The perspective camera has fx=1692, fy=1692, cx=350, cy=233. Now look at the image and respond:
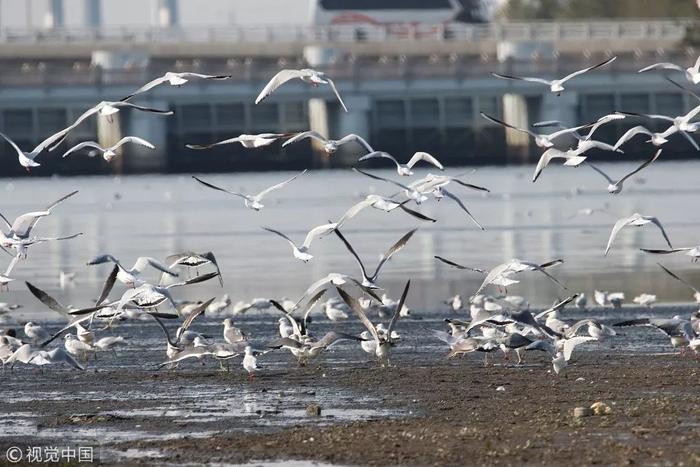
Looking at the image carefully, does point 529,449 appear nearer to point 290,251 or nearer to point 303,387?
point 303,387

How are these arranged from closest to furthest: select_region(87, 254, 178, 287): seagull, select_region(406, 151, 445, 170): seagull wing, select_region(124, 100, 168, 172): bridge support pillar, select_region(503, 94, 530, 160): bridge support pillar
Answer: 1. select_region(87, 254, 178, 287): seagull
2. select_region(406, 151, 445, 170): seagull wing
3. select_region(503, 94, 530, 160): bridge support pillar
4. select_region(124, 100, 168, 172): bridge support pillar

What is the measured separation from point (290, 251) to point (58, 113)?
4637cm

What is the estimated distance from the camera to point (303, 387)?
1500cm

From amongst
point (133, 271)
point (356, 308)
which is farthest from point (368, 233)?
point (356, 308)

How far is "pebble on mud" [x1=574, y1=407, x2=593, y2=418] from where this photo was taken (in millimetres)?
12435

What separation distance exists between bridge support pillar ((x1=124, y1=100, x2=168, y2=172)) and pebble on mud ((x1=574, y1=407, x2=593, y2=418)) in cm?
6280

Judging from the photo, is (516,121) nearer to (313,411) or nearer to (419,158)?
(419,158)

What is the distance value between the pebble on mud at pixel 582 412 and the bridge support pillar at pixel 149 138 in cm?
6280

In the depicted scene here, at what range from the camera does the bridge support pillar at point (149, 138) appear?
245 ft

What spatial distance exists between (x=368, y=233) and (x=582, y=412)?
25100 mm

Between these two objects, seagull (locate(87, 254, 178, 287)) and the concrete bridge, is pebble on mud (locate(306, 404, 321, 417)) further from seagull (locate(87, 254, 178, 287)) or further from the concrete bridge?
the concrete bridge

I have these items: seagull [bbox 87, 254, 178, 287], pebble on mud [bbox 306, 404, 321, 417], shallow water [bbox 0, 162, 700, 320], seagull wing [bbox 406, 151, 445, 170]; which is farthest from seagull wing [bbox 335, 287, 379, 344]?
shallow water [bbox 0, 162, 700, 320]

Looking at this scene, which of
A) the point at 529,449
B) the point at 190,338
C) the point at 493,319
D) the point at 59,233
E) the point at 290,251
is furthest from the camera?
the point at 59,233

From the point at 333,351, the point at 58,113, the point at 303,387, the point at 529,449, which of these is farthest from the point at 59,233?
the point at 58,113
